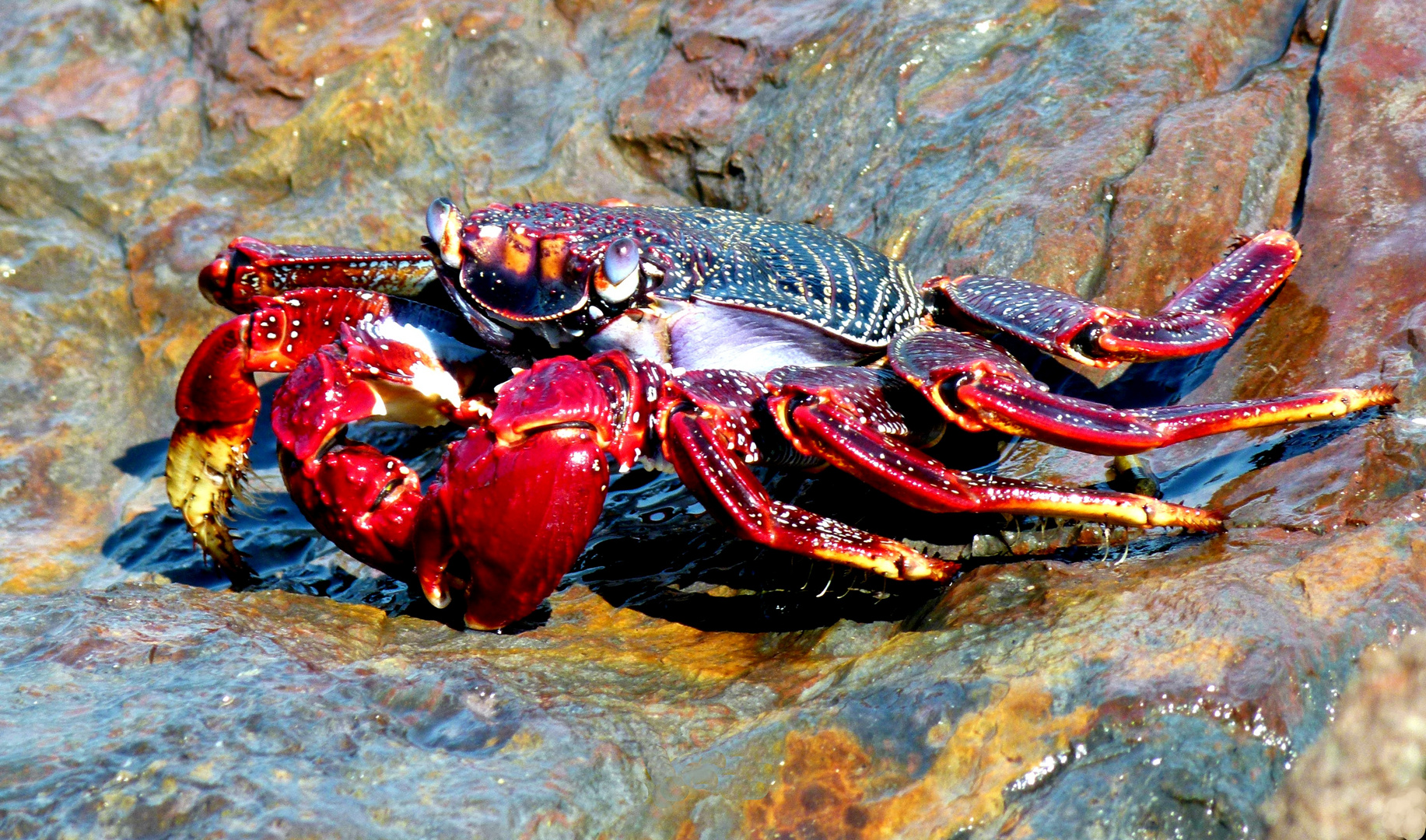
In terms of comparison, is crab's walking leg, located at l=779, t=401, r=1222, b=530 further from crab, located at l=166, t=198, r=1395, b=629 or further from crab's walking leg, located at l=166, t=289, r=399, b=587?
crab's walking leg, located at l=166, t=289, r=399, b=587

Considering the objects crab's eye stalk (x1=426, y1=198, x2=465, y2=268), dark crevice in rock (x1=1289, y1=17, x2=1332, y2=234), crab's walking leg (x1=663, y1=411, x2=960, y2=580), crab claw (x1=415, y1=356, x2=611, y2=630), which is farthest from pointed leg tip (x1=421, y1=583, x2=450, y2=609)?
dark crevice in rock (x1=1289, y1=17, x2=1332, y2=234)

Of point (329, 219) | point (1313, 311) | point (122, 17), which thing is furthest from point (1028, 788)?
point (122, 17)

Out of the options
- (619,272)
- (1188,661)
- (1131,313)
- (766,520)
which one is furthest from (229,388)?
(1188,661)

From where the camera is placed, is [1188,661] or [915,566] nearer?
[1188,661]

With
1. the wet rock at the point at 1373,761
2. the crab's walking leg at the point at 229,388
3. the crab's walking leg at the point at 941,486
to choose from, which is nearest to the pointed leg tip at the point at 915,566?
the crab's walking leg at the point at 941,486

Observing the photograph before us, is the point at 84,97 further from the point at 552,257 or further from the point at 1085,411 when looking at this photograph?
the point at 1085,411
